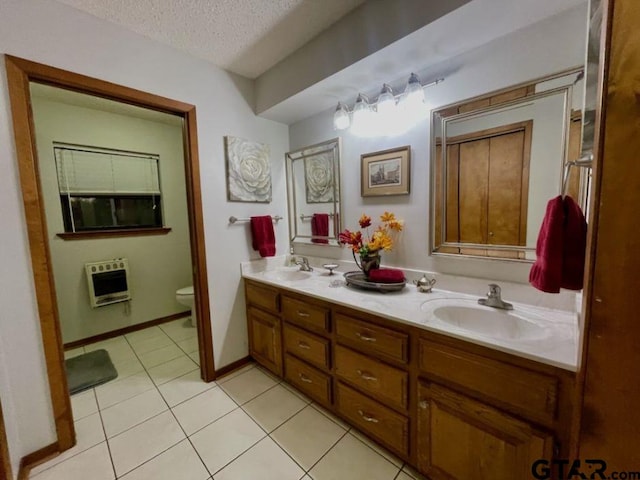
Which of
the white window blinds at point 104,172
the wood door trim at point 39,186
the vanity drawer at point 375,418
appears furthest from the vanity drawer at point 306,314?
the white window blinds at point 104,172

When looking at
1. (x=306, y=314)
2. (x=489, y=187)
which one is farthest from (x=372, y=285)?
(x=489, y=187)

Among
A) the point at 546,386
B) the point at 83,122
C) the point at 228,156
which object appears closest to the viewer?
the point at 546,386

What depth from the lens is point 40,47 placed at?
4.08 feet

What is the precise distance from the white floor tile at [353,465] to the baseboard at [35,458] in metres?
1.40

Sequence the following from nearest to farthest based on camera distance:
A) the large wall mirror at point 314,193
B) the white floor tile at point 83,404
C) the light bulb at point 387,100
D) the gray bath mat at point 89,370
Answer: the light bulb at point 387,100 < the white floor tile at point 83,404 < the gray bath mat at point 89,370 < the large wall mirror at point 314,193

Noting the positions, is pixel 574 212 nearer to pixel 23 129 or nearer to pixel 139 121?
pixel 23 129

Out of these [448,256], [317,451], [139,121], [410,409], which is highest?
[139,121]

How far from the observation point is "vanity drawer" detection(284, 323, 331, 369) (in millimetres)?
1506

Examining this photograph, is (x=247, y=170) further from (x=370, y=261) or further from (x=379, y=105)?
(x=370, y=261)

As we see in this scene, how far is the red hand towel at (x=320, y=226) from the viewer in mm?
2127

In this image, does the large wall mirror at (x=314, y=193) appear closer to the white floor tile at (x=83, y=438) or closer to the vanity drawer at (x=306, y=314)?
the vanity drawer at (x=306, y=314)

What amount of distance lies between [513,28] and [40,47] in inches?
89.9

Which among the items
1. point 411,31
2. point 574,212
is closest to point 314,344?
point 574,212

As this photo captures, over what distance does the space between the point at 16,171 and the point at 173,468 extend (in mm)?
1656
